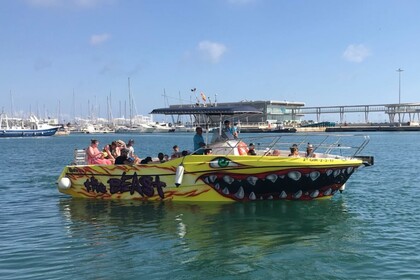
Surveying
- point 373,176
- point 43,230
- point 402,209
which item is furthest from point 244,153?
point 373,176

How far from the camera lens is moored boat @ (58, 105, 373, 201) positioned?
43.3ft

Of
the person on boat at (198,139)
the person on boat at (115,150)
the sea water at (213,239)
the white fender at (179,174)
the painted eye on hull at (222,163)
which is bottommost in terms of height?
the sea water at (213,239)

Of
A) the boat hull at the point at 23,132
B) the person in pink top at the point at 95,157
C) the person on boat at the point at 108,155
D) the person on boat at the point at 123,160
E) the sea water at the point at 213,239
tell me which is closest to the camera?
the sea water at the point at 213,239

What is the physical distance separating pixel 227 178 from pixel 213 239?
340 centimetres

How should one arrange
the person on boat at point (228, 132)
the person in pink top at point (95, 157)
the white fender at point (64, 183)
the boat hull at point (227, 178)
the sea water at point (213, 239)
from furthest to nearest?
the person in pink top at point (95, 157) → the white fender at point (64, 183) → the person on boat at point (228, 132) → the boat hull at point (227, 178) → the sea water at point (213, 239)

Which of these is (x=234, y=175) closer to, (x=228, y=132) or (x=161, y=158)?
(x=228, y=132)

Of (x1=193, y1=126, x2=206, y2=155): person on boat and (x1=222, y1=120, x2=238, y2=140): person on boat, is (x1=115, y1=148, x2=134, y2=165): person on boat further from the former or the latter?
(x1=222, y1=120, x2=238, y2=140): person on boat

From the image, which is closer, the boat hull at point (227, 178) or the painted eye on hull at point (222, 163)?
the boat hull at point (227, 178)

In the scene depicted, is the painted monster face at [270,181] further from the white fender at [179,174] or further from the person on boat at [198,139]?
the person on boat at [198,139]

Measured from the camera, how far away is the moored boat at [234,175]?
43.3ft

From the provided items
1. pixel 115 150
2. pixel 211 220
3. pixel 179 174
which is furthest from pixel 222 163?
pixel 115 150

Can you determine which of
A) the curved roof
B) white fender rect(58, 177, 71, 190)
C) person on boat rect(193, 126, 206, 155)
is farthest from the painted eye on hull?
white fender rect(58, 177, 71, 190)

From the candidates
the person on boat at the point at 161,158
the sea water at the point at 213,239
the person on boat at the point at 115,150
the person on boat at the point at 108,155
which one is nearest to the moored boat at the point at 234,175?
the person on boat at the point at 161,158

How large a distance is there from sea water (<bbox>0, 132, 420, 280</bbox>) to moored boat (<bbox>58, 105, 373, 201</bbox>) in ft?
1.09
